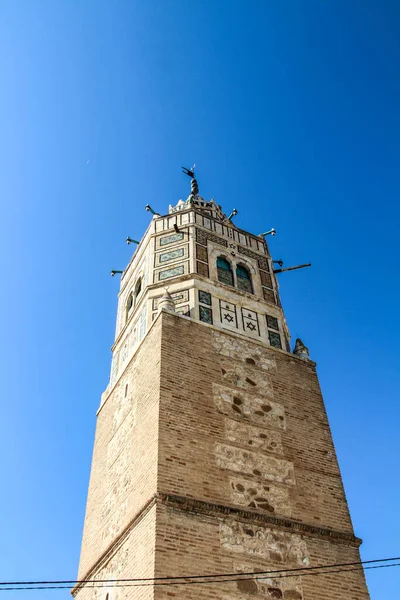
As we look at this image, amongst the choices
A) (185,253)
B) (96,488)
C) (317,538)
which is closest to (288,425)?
(317,538)

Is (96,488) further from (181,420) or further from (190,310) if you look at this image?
(190,310)

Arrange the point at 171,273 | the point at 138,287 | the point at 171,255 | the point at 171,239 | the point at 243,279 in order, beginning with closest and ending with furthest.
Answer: the point at 171,273 < the point at 171,255 < the point at 243,279 < the point at 171,239 < the point at 138,287

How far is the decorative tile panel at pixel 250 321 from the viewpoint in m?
14.4

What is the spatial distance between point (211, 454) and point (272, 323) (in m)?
4.79

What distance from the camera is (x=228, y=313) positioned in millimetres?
14375

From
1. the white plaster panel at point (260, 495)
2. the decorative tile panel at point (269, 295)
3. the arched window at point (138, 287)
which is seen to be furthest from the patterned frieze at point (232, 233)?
the white plaster panel at point (260, 495)

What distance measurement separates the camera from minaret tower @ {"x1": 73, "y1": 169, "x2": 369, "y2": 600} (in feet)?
32.2

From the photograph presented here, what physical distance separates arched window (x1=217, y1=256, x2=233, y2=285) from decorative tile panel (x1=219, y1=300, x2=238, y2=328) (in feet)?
3.18

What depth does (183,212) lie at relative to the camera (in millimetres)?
17203

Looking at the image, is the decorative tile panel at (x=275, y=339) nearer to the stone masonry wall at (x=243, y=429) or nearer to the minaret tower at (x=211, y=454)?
the minaret tower at (x=211, y=454)

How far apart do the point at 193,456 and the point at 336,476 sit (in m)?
3.23

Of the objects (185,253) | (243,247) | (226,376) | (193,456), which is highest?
(243,247)

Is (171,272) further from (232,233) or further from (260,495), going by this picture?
(260,495)

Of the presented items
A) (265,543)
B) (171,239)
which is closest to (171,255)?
(171,239)
